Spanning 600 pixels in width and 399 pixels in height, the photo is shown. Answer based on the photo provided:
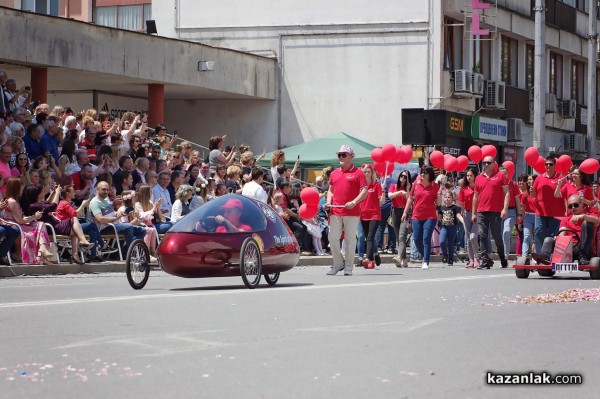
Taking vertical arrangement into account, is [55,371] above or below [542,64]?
below

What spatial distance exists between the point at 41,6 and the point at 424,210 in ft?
95.8

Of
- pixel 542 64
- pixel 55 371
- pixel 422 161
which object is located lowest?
pixel 55 371

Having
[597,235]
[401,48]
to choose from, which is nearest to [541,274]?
[597,235]

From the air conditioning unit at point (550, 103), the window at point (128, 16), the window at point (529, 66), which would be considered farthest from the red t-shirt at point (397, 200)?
the air conditioning unit at point (550, 103)

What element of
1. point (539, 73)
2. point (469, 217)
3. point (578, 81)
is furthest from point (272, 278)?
point (578, 81)

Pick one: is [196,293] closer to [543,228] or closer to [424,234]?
[543,228]

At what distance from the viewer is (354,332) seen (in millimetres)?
12102

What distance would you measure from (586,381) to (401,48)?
37.4m

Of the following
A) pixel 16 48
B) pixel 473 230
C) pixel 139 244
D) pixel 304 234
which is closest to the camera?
pixel 139 244

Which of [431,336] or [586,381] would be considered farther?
[431,336]

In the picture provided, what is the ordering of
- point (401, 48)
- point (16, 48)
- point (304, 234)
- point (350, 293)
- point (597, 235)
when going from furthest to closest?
1. point (401, 48)
2. point (16, 48)
3. point (304, 234)
4. point (597, 235)
5. point (350, 293)

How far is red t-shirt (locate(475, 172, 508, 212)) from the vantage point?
85.6 ft

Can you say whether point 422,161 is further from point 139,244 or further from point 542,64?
point 139,244

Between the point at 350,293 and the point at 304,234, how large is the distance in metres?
13.9
